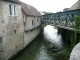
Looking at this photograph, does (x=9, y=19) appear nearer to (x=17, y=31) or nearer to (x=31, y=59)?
(x=17, y=31)

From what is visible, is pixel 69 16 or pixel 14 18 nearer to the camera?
pixel 14 18

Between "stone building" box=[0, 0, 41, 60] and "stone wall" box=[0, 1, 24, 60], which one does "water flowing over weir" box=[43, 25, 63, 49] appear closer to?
"stone building" box=[0, 0, 41, 60]

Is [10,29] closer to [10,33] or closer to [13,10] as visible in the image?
[10,33]

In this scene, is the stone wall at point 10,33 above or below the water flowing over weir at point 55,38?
above

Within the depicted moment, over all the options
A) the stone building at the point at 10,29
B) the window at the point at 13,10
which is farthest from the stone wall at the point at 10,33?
the window at the point at 13,10

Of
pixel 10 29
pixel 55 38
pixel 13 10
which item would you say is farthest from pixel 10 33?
pixel 55 38

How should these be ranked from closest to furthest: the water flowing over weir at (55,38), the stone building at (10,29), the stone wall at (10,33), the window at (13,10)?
the stone building at (10,29), the stone wall at (10,33), the window at (13,10), the water flowing over weir at (55,38)

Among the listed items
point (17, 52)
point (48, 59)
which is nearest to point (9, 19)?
point (17, 52)

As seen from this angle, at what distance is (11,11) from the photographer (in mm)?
14383

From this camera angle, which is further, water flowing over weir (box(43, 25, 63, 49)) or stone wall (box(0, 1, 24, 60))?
water flowing over weir (box(43, 25, 63, 49))

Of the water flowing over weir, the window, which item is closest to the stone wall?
the window

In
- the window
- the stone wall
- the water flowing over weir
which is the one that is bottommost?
the water flowing over weir

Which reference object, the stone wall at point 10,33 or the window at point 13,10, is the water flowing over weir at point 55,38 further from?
the window at point 13,10

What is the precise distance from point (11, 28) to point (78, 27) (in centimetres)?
815
